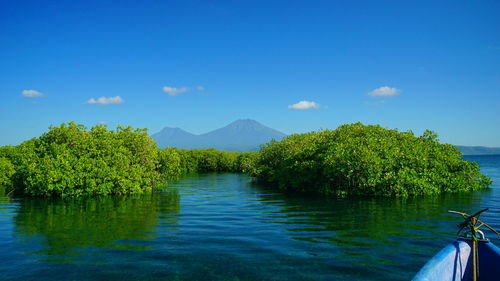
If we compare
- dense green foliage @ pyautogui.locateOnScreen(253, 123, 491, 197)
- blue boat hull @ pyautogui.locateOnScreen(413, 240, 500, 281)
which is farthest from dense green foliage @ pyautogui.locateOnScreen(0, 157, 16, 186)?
blue boat hull @ pyautogui.locateOnScreen(413, 240, 500, 281)

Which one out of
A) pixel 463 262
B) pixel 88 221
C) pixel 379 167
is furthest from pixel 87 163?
pixel 463 262

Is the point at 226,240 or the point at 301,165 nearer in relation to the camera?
the point at 226,240

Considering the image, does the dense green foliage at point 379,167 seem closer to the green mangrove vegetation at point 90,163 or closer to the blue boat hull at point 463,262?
the green mangrove vegetation at point 90,163

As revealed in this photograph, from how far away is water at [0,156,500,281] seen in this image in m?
9.87

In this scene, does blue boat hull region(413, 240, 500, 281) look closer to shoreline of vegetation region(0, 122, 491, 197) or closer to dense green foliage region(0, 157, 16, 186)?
shoreline of vegetation region(0, 122, 491, 197)

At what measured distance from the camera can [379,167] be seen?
25484 mm

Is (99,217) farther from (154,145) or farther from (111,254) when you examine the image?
(154,145)

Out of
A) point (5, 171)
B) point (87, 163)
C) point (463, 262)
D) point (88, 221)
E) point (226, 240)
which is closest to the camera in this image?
point (463, 262)

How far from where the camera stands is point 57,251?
469 inches

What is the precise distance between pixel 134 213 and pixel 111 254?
27.9 feet

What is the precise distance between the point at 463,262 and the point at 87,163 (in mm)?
26935

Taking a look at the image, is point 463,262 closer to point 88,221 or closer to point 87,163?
point 88,221

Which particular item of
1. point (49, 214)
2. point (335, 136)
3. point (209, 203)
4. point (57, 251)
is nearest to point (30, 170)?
point (49, 214)

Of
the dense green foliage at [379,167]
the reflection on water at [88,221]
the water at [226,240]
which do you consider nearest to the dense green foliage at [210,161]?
the dense green foliage at [379,167]
